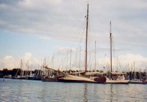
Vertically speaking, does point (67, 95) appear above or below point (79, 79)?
below

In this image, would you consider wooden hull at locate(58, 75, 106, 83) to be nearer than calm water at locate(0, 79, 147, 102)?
No

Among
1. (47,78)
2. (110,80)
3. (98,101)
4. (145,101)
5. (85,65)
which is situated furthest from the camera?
(47,78)

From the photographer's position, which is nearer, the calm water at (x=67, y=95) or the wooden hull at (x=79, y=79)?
the calm water at (x=67, y=95)

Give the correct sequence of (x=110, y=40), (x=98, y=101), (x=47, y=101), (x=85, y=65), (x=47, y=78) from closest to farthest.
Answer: (x=47, y=101)
(x=98, y=101)
(x=85, y=65)
(x=110, y=40)
(x=47, y=78)

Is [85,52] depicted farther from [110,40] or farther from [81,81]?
[110,40]

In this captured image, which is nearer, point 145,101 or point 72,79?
point 145,101

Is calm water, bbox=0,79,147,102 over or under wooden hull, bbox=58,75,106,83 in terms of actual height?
under

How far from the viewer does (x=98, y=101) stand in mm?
44531

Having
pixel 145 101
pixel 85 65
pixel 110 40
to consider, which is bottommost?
pixel 145 101

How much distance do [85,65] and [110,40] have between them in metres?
24.3

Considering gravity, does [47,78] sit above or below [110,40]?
below

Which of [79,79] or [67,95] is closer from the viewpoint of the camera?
[67,95]

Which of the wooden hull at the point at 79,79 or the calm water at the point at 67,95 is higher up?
the wooden hull at the point at 79,79

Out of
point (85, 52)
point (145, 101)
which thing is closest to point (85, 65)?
point (85, 52)
